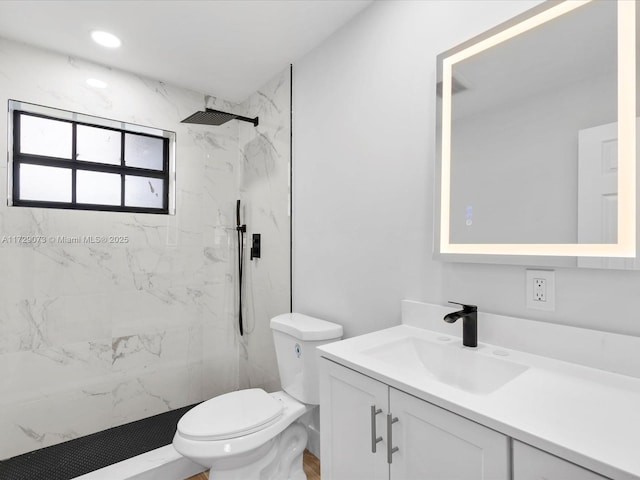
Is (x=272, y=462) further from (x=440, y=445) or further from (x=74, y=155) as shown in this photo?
(x=74, y=155)

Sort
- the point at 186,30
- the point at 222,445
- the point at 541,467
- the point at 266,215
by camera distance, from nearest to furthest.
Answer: the point at 541,467, the point at 222,445, the point at 186,30, the point at 266,215

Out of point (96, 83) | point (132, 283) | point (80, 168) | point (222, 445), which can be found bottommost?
point (222, 445)

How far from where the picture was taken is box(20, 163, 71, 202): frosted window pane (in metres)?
2.05

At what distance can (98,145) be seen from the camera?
232 centimetres

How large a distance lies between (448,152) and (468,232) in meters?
0.33

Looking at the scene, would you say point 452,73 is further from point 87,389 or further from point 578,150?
point 87,389

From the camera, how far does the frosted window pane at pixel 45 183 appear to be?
6.74 feet

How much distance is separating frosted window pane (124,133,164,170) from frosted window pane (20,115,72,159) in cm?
34

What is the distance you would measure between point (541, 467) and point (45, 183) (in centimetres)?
272

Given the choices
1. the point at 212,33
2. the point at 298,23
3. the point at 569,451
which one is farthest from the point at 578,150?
the point at 212,33

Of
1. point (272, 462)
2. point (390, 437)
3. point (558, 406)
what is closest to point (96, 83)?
point (272, 462)

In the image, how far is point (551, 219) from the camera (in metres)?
1.10

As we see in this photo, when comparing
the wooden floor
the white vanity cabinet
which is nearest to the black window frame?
the wooden floor

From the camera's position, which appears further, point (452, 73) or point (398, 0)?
point (398, 0)
